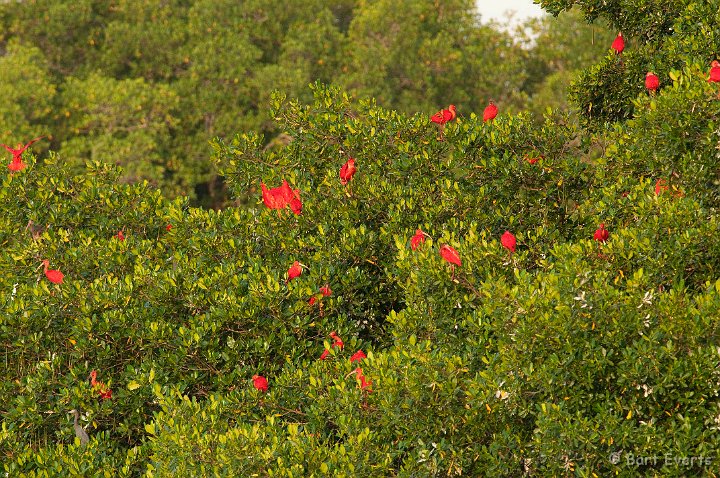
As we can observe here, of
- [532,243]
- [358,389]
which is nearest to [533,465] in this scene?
[358,389]

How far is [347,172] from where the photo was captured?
26.6 feet

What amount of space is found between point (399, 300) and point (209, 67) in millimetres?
18447

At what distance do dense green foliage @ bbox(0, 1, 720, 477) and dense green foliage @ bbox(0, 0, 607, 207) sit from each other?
14968 mm

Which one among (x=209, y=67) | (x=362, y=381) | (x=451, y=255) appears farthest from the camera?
(x=209, y=67)

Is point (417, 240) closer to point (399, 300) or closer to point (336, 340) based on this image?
point (336, 340)

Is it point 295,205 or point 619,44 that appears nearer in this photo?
point 295,205

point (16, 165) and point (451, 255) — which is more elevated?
point (451, 255)

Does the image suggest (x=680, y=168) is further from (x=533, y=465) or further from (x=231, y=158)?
(x=231, y=158)

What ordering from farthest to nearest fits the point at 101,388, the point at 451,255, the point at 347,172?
1. the point at 347,172
2. the point at 101,388
3. the point at 451,255

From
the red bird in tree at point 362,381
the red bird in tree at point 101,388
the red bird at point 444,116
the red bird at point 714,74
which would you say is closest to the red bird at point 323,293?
the red bird in tree at point 362,381

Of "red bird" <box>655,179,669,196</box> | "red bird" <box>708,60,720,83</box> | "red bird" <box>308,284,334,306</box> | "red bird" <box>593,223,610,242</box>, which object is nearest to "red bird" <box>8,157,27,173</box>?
"red bird" <box>308,284,334,306</box>

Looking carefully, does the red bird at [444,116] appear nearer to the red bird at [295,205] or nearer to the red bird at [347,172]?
the red bird at [347,172]

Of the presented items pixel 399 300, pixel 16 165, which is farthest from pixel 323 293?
pixel 16 165

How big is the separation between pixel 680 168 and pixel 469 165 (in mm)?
2077
